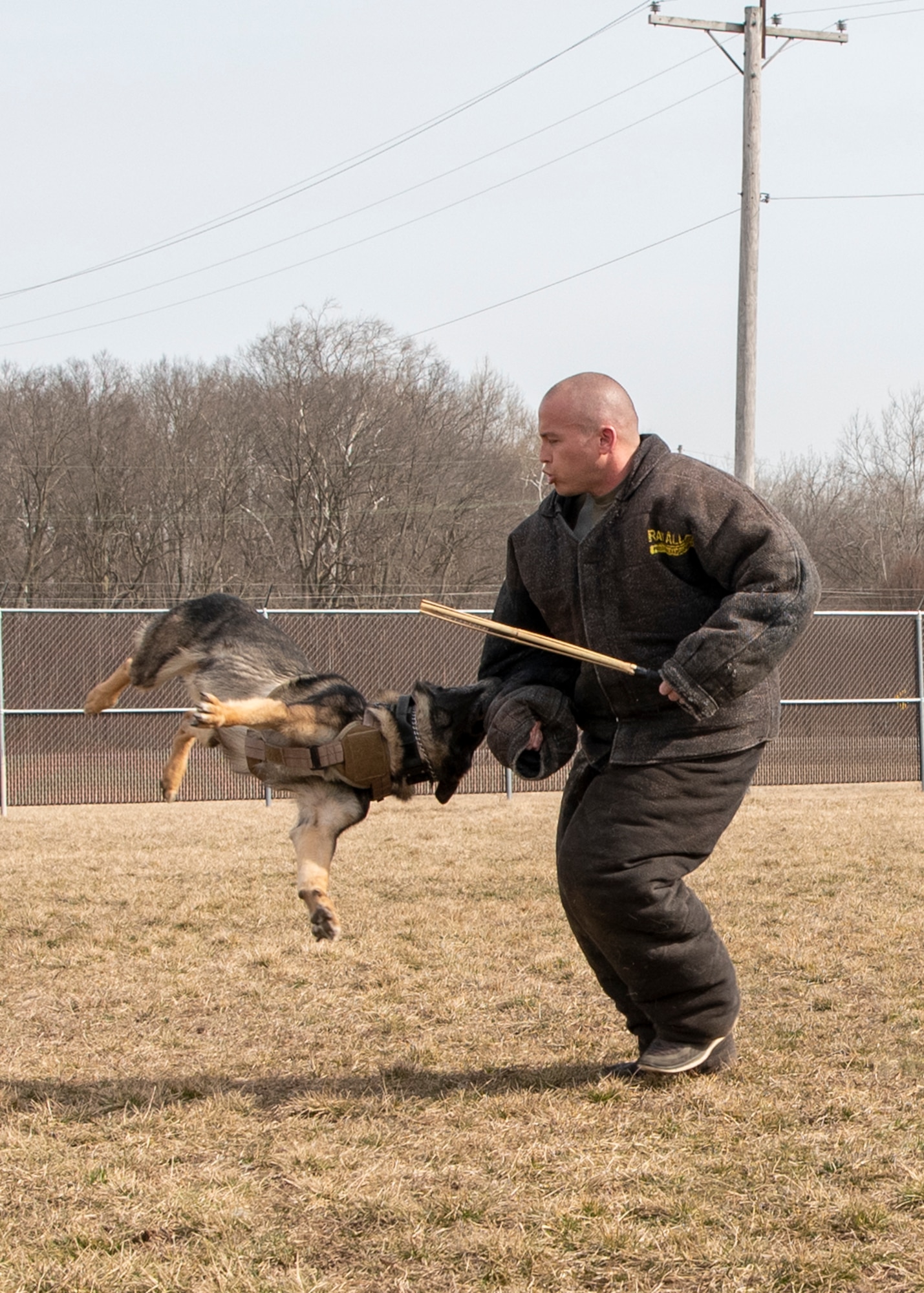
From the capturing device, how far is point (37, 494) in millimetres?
33969

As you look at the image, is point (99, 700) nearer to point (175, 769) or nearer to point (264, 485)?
point (175, 769)

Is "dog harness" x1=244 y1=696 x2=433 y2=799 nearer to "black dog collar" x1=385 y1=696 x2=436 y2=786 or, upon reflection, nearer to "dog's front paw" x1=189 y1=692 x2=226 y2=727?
"black dog collar" x1=385 y1=696 x2=436 y2=786

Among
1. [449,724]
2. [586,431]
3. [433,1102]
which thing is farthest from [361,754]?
[586,431]

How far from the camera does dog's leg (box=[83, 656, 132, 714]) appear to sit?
4965mm

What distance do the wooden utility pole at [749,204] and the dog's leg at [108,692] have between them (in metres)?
9.84

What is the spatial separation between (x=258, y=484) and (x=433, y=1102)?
32593mm

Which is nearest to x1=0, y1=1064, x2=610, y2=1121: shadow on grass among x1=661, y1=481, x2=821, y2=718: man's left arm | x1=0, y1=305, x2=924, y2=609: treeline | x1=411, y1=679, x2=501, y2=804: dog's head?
x1=411, y1=679, x2=501, y2=804: dog's head

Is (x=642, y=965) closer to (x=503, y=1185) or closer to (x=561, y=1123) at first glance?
(x=561, y=1123)

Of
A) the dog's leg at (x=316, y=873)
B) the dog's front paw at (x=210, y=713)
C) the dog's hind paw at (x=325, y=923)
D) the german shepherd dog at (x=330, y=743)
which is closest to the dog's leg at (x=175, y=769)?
the german shepherd dog at (x=330, y=743)

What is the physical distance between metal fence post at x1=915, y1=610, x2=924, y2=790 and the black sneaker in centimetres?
1046

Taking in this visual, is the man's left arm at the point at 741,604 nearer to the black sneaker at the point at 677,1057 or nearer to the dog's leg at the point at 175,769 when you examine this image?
the black sneaker at the point at 677,1057

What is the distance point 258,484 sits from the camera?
35500mm

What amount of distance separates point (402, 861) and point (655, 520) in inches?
219

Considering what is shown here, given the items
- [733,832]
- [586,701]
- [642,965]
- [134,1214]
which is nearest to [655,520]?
[586,701]
